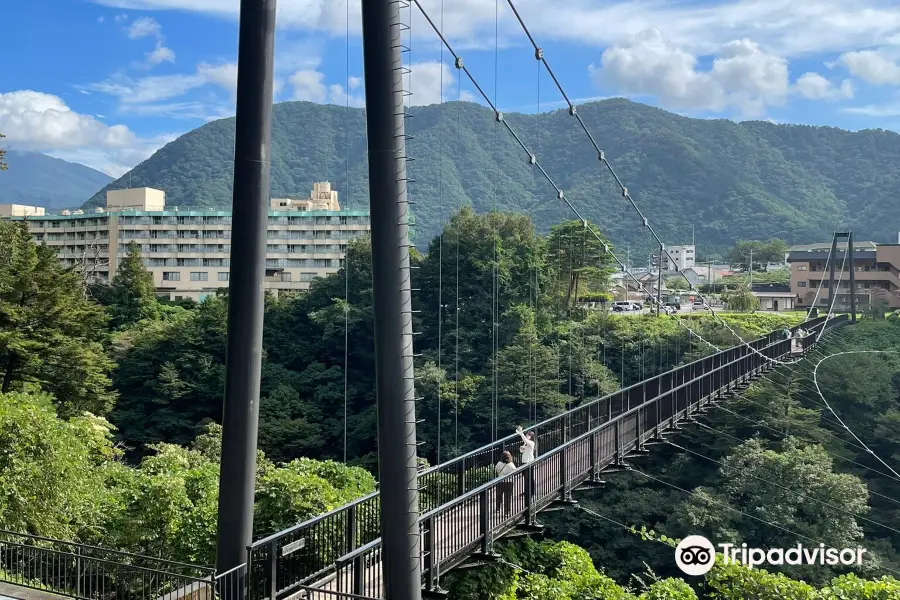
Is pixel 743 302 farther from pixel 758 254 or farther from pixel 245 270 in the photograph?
pixel 245 270

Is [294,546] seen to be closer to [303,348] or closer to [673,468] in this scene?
[673,468]

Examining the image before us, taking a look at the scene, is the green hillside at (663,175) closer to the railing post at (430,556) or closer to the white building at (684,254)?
the white building at (684,254)

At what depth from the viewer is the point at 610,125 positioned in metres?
93.6

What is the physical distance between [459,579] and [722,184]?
2823 inches

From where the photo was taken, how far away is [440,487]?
884 cm

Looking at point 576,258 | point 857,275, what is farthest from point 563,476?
point 857,275

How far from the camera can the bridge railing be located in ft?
20.8

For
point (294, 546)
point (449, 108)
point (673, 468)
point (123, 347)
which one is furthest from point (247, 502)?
point (449, 108)

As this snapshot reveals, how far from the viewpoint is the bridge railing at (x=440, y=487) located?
20.8ft

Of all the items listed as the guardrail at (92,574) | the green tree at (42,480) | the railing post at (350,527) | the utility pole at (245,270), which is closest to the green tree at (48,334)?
the green tree at (42,480)

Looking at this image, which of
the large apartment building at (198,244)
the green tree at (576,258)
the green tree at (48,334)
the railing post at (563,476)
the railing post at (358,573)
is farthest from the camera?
the large apartment building at (198,244)

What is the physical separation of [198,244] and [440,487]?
6181 cm

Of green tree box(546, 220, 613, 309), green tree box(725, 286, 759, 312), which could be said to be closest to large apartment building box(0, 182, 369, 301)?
green tree box(546, 220, 613, 309)

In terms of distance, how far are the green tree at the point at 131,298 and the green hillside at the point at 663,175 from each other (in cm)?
2583
